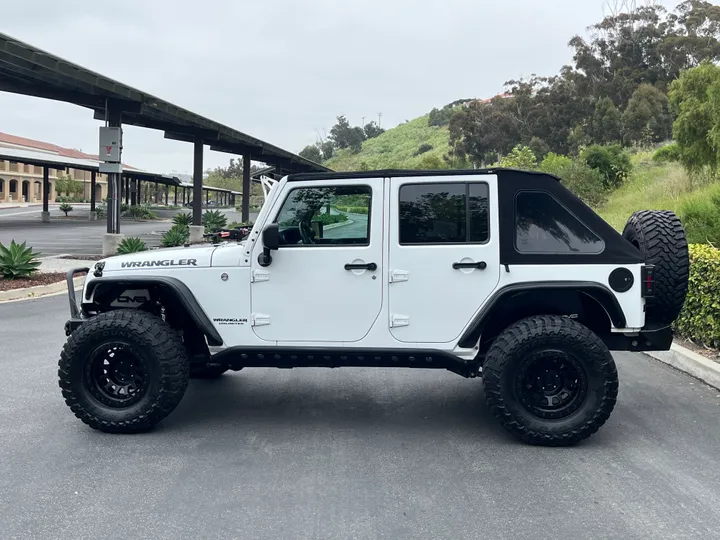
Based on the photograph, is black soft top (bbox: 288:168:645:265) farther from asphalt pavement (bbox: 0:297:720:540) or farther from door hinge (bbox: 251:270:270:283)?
asphalt pavement (bbox: 0:297:720:540)

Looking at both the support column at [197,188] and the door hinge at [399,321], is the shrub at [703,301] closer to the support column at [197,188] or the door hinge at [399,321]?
the door hinge at [399,321]

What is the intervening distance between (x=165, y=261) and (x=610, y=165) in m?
25.6

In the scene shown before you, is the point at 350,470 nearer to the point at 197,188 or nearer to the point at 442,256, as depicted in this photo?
the point at 442,256

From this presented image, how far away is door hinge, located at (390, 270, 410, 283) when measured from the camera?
5172mm

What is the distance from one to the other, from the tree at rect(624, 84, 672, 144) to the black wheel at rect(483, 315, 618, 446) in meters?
49.2

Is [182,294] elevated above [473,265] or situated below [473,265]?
below

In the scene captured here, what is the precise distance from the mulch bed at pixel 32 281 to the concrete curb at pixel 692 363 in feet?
37.0

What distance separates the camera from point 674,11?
6112cm

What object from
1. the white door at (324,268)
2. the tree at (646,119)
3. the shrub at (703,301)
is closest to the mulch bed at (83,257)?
the white door at (324,268)

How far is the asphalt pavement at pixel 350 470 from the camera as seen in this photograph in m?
3.82

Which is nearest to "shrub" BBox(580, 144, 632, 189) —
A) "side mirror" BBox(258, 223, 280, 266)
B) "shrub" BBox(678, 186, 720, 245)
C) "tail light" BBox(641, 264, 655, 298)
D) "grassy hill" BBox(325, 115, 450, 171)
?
"shrub" BBox(678, 186, 720, 245)

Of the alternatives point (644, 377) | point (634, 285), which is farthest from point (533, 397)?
point (644, 377)

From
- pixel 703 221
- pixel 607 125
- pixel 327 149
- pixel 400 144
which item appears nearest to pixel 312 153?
pixel 327 149

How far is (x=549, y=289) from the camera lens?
5.11 metres
